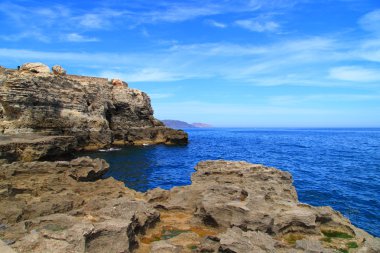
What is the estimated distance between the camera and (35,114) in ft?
146

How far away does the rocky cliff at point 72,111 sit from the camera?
138 ft

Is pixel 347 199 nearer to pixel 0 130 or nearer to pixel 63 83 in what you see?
pixel 0 130

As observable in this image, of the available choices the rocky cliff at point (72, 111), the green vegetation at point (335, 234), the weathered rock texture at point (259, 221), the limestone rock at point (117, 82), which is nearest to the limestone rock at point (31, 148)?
the rocky cliff at point (72, 111)

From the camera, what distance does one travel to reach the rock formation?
880cm

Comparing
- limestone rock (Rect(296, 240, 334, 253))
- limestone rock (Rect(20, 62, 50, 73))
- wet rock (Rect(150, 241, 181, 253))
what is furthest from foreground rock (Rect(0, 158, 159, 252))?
limestone rock (Rect(20, 62, 50, 73))

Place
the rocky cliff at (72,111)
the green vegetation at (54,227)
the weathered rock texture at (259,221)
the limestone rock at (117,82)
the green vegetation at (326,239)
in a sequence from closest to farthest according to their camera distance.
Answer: the green vegetation at (54,227)
the weathered rock texture at (259,221)
the green vegetation at (326,239)
the rocky cliff at (72,111)
the limestone rock at (117,82)

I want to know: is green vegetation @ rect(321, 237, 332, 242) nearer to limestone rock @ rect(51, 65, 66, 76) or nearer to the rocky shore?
the rocky shore

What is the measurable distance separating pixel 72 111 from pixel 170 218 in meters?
43.1

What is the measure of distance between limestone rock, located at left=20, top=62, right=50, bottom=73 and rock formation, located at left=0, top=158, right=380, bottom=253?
38949mm

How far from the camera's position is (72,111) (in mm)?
51406

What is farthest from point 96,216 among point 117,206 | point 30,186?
point 30,186

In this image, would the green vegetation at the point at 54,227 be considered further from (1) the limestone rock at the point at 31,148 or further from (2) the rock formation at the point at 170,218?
(1) the limestone rock at the point at 31,148

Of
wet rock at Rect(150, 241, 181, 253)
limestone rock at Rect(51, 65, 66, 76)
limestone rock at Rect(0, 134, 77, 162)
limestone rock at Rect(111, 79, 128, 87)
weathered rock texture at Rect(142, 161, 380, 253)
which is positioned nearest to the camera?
wet rock at Rect(150, 241, 181, 253)

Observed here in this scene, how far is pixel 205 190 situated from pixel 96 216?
5.52 m
